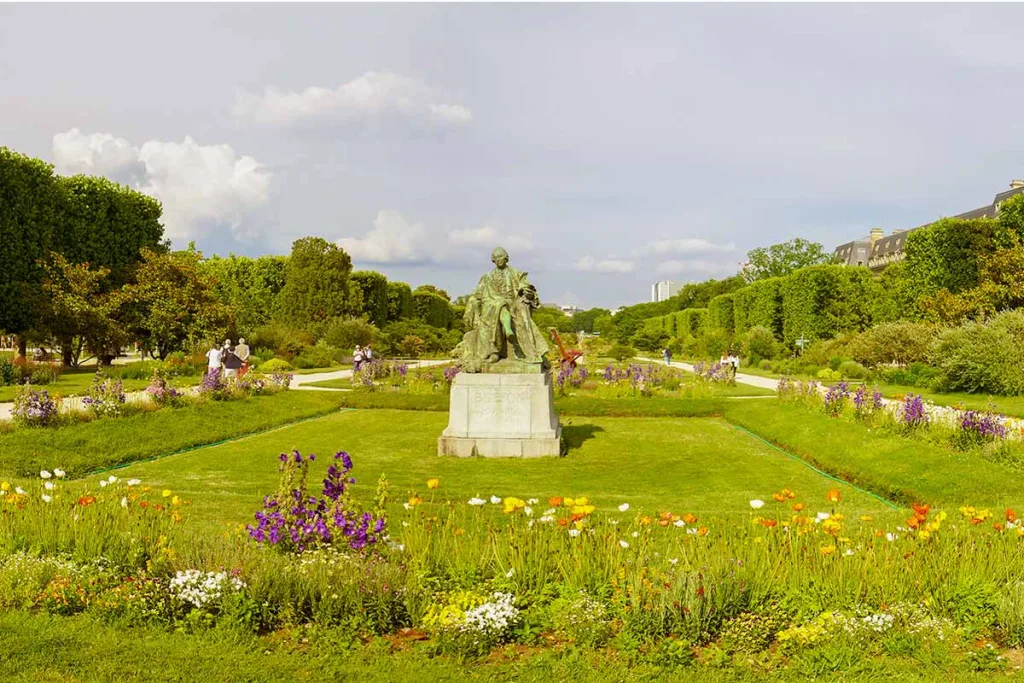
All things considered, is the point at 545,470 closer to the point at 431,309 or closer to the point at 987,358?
the point at 987,358

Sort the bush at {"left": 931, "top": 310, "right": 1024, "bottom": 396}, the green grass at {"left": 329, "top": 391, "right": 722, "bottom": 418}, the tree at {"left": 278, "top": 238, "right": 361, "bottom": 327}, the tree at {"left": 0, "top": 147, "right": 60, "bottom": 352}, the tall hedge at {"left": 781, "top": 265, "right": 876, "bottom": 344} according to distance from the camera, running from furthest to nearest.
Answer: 1. the tree at {"left": 278, "top": 238, "right": 361, "bottom": 327}
2. the tall hedge at {"left": 781, "top": 265, "right": 876, "bottom": 344}
3. the tree at {"left": 0, "top": 147, "right": 60, "bottom": 352}
4. the bush at {"left": 931, "top": 310, "right": 1024, "bottom": 396}
5. the green grass at {"left": 329, "top": 391, "right": 722, "bottom": 418}

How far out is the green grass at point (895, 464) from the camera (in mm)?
8781

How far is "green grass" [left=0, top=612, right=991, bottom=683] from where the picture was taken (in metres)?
3.92

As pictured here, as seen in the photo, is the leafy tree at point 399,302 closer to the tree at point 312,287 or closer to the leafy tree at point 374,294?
the leafy tree at point 374,294

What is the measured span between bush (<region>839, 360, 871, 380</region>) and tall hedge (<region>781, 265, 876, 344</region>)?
12156mm

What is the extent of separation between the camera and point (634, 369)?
21656 millimetres

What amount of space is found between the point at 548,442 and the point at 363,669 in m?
7.65

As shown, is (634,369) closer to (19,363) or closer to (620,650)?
(620,650)

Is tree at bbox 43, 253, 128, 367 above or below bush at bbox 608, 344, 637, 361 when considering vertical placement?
above

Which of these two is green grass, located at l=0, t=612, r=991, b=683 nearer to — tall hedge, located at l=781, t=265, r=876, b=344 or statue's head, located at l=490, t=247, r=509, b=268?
statue's head, located at l=490, t=247, r=509, b=268

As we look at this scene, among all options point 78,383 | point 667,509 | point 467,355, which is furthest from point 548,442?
point 78,383

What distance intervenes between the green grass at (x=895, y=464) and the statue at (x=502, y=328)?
15.8 feet

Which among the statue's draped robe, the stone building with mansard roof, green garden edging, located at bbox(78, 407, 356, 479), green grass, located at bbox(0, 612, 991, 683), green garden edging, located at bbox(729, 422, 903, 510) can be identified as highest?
the stone building with mansard roof

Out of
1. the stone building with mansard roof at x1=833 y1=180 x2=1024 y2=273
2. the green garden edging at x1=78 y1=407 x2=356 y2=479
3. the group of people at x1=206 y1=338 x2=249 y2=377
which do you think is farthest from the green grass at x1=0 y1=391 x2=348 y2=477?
the stone building with mansard roof at x1=833 y1=180 x2=1024 y2=273
